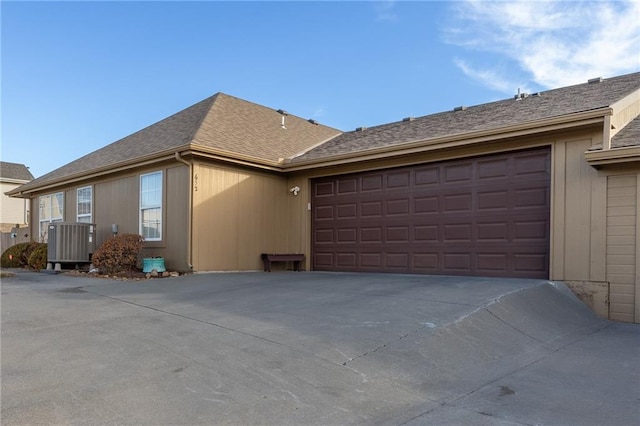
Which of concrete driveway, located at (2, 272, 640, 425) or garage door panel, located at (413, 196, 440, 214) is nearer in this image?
concrete driveway, located at (2, 272, 640, 425)

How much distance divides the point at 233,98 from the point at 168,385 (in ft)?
41.3

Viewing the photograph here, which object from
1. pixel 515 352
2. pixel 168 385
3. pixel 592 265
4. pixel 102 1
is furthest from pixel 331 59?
pixel 168 385

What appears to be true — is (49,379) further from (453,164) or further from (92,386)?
(453,164)

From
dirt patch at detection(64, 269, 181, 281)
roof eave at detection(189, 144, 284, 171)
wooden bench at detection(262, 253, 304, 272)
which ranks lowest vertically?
dirt patch at detection(64, 269, 181, 281)

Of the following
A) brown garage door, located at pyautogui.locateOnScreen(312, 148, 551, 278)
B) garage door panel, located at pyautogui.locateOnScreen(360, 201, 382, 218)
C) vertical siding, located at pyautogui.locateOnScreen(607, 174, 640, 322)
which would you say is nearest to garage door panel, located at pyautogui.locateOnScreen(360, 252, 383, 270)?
brown garage door, located at pyautogui.locateOnScreen(312, 148, 551, 278)

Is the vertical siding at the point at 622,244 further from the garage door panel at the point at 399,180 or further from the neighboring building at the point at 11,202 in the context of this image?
the neighboring building at the point at 11,202

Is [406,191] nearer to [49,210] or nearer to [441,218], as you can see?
[441,218]

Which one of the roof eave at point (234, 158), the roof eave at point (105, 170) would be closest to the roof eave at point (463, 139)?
the roof eave at point (234, 158)

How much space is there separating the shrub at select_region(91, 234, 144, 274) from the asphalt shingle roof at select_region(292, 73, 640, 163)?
4.76 metres

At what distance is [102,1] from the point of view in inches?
464

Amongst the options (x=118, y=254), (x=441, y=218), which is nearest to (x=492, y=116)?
(x=441, y=218)

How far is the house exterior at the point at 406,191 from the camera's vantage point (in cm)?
805

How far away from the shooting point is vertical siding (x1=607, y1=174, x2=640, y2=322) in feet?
25.2

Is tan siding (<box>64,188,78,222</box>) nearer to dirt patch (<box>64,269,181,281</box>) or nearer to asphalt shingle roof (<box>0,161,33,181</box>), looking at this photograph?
dirt patch (<box>64,269,181,281</box>)
